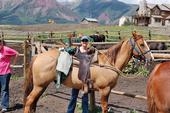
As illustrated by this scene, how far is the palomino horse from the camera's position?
24.6ft

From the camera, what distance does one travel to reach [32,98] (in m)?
7.79

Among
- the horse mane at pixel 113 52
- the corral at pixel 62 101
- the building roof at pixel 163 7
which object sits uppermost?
the building roof at pixel 163 7

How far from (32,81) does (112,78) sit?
153 centimetres

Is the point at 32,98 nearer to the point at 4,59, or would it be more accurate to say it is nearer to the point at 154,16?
the point at 4,59

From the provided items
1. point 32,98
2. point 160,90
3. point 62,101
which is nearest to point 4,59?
point 32,98

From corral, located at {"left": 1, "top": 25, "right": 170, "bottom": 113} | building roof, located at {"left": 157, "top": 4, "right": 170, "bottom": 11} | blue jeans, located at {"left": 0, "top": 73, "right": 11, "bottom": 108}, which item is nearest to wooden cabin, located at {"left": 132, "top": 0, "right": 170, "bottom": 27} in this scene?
building roof, located at {"left": 157, "top": 4, "right": 170, "bottom": 11}

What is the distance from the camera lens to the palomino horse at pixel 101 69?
749 centimetres

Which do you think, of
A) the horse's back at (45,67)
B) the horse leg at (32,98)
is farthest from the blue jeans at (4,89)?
the horse's back at (45,67)

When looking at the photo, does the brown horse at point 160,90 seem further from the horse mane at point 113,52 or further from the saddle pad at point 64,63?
the saddle pad at point 64,63

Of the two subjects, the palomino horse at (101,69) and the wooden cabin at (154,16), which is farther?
the wooden cabin at (154,16)

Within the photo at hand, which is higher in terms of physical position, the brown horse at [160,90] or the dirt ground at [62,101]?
the brown horse at [160,90]

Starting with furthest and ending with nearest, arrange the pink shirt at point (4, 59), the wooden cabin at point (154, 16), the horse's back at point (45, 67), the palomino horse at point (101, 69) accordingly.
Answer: the wooden cabin at point (154, 16), the pink shirt at point (4, 59), the horse's back at point (45, 67), the palomino horse at point (101, 69)

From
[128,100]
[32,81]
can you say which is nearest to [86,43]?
[32,81]

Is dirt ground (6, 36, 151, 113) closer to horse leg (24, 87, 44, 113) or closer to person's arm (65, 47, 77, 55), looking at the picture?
horse leg (24, 87, 44, 113)
